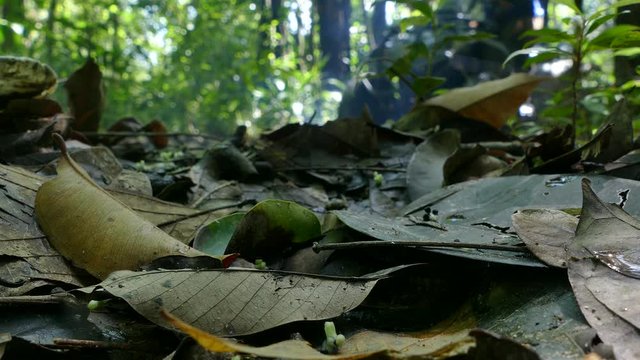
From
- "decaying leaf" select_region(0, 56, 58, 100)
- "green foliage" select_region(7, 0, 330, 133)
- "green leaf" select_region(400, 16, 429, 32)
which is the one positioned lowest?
"green foliage" select_region(7, 0, 330, 133)

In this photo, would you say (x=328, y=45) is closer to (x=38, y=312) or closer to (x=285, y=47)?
(x=285, y=47)

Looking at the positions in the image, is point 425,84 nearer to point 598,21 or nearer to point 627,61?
point 598,21

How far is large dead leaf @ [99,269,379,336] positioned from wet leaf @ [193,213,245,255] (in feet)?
0.70

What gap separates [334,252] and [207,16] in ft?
17.0

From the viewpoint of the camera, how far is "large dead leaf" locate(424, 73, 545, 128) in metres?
1.96

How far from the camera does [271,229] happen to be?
1116mm

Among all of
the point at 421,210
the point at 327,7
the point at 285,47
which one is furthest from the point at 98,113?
the point at 285,47

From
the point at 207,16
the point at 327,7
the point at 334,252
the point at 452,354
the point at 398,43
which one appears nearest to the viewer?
the point at 452,354

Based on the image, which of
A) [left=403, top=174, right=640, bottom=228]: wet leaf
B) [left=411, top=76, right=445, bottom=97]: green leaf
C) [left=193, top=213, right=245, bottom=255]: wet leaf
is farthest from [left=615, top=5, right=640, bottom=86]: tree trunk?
[left=193, top=213, right=245, bottom=255]: wet leaf

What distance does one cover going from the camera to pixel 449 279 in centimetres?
97

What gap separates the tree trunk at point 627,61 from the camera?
195 cm

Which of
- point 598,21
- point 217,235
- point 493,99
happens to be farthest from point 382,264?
point 493,99

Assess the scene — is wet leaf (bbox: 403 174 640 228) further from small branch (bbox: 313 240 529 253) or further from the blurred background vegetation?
the blurred background vegetation

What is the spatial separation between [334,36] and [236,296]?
4.86 m
